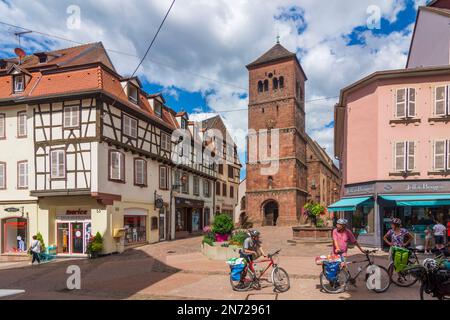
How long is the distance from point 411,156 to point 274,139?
80.0 feet

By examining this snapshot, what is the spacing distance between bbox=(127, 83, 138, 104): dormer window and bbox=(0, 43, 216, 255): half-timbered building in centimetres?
2

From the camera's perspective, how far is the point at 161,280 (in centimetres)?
1038

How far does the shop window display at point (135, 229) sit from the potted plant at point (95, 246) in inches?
90.9

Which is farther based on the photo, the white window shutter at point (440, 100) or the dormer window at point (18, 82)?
the dormer window at point (18, 82)

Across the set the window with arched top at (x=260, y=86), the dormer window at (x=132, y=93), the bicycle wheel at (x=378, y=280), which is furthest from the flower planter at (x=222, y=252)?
the window with arched top at (x=260, y=86)

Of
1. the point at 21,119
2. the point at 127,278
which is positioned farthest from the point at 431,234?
the point at 21,119

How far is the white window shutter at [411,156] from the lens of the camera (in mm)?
16688

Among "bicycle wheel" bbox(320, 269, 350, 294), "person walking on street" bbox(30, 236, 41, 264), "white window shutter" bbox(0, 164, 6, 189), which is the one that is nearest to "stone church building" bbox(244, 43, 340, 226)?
"white window shutter" bbox(0, 164, 6, 189)

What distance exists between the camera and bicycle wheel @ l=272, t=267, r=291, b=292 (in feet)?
26.8

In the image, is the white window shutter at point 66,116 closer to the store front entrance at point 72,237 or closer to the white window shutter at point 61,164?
the white window shutter at point 61,164

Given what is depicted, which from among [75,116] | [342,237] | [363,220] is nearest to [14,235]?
[75,116]
